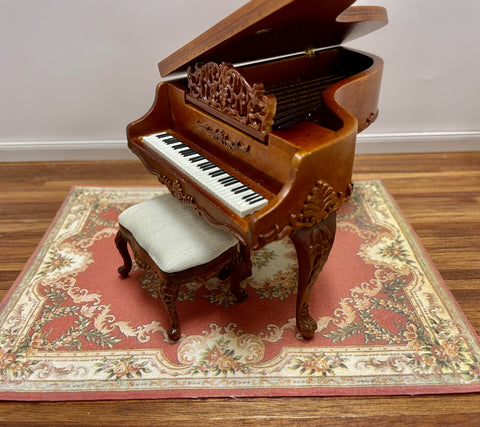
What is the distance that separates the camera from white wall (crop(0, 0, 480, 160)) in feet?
9.53

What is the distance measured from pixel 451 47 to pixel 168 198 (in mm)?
2531

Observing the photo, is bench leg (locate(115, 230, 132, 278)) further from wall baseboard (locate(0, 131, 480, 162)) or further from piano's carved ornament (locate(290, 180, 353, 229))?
wall baseboard (locate(0, 131, 480, 162))

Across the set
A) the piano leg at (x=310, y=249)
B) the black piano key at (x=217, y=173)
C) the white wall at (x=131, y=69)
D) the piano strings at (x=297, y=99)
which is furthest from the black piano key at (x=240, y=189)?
the white wall at (x=131, y=69)

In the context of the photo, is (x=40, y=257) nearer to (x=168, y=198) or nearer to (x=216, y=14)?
(x=168, y=198)

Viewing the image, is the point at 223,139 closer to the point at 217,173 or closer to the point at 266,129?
the point at 217,173

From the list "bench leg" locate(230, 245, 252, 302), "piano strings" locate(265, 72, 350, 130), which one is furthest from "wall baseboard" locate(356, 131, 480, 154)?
"bench leg" locate(230, 245, 252, 302)

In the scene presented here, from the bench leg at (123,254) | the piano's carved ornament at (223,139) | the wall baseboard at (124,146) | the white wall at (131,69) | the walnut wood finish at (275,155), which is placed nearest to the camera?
the walnut wood finish at (275,155)

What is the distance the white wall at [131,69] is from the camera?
2.91m

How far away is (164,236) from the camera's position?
1.78 meters

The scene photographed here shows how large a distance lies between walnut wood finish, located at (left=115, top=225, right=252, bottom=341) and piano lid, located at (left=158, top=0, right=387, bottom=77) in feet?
2.78

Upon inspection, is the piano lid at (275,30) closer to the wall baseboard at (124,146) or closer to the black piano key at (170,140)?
the black piano key at (170,140)

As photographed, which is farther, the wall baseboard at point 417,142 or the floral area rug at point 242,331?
the wall baseboard at point 417,142

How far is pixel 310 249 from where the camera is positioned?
1.60 m

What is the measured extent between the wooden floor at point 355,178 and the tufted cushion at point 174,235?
1.95 feet
